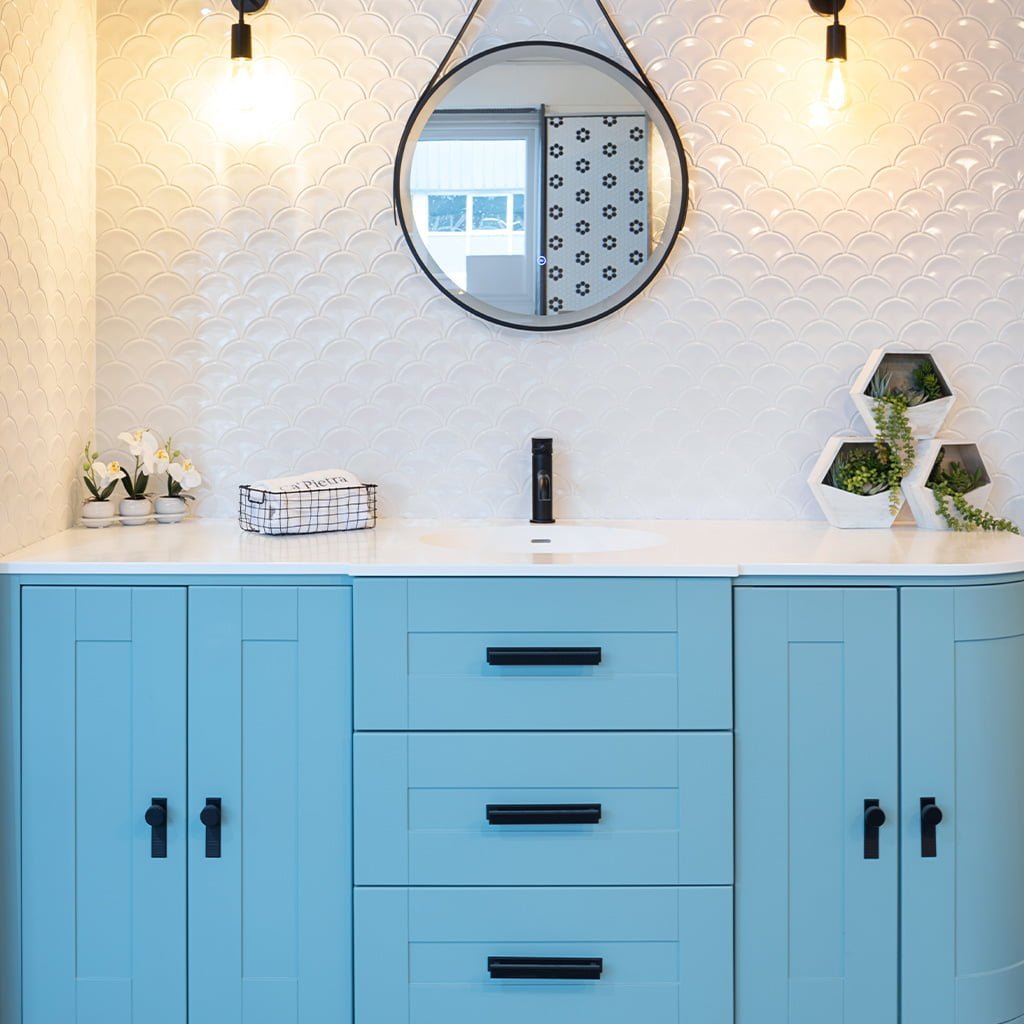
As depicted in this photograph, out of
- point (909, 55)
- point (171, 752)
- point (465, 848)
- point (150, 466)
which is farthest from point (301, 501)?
point (909, 55)

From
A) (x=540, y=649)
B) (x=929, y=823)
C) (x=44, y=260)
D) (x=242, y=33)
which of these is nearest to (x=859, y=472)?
(x=929, y=823)

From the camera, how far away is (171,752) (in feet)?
5.70

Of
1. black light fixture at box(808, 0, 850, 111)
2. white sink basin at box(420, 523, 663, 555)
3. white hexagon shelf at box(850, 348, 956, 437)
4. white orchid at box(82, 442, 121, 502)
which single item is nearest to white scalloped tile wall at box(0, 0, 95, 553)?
white orchid at box(82, 442, 121, 502)

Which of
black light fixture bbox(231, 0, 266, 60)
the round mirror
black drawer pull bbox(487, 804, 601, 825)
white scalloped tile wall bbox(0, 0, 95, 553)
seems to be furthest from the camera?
the round mirror

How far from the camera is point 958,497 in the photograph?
7.10ft

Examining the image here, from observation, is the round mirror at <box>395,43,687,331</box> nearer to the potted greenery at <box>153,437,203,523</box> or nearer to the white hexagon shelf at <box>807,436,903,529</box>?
the white hexagon shelf at <box>807,436,903,529</box>

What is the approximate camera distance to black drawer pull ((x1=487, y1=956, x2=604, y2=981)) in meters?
1.70

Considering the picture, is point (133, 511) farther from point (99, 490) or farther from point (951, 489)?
point (951, 489)

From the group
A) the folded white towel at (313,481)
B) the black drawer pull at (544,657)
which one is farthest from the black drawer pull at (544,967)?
the folded white towel at (313,481)

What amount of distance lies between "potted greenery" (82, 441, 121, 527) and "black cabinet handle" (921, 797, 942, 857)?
161 cm

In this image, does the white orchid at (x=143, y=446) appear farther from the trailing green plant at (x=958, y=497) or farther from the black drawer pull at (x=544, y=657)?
the trailing green plant at (x=958, y=497)

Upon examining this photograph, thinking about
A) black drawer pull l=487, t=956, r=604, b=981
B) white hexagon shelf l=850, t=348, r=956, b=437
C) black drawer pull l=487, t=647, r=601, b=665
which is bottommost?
black drawer pull l=487, t=956, r=604, b=981

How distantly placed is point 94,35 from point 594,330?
1.20m

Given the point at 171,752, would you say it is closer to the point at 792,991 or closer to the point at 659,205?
the point at 792,991
